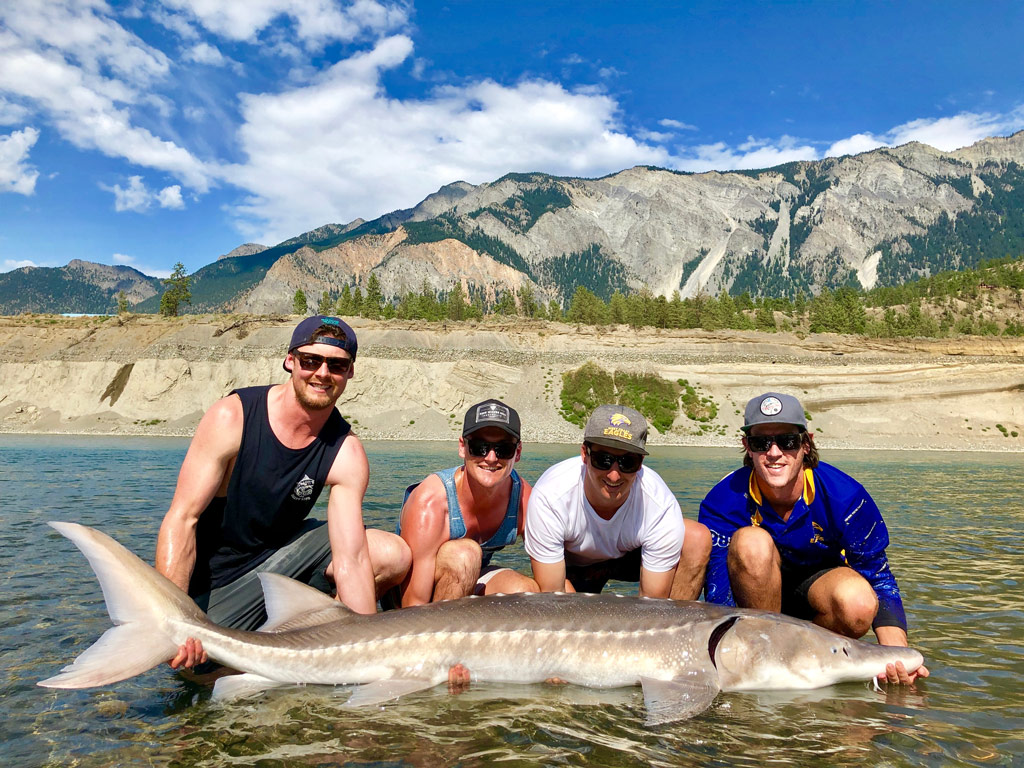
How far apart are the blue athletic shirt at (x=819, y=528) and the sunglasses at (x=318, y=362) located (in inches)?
128

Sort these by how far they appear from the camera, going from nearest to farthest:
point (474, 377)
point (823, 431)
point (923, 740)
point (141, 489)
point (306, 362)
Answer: point (923, 740) < point (306, 362) < point (141, 489) < point (823, 431) < point (474, 377)

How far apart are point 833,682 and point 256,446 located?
423cm

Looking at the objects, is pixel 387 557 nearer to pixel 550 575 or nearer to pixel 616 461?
pixel 550 575

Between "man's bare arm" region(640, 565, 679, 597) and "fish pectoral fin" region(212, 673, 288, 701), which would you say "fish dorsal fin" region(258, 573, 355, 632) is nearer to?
"fish pectoral fin" region(212, 673, 288, 701)

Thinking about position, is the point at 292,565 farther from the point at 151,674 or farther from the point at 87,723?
the point at 87,723

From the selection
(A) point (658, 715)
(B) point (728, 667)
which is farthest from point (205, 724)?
(B) point (728, 667)

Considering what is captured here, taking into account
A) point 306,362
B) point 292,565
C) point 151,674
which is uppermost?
point 306,362

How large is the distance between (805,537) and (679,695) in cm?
192

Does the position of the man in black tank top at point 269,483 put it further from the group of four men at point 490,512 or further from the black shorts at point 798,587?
the black shorts at point 798,587

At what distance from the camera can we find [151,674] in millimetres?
4703

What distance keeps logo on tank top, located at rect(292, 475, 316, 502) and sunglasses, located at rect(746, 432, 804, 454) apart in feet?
11.0

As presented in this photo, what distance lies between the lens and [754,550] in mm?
4930

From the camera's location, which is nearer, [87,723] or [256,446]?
[87,723]

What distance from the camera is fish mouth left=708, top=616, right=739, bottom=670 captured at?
13.7ft
